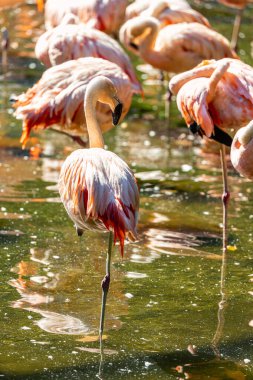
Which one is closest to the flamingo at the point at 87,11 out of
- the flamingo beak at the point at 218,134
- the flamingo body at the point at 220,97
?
the flamingo body at the point at 220,97

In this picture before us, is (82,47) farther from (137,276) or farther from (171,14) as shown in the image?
(137,276)

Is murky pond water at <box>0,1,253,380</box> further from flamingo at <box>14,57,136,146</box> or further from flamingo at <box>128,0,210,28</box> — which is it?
flamingo at <box>128,0,210,28</box>

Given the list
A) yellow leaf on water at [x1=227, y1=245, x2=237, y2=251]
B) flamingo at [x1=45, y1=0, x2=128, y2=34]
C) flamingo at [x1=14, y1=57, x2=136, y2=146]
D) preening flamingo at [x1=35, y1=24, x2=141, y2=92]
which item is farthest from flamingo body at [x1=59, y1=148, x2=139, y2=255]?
flamingo at [x1=45, y1=0, x2=128, y2=34]

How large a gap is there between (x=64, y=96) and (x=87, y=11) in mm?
3113

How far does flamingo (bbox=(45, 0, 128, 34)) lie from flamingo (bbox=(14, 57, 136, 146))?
271 centimetres

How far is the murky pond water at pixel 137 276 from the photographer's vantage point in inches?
185

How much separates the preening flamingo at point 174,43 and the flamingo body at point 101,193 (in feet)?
12.7

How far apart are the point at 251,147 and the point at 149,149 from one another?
3.08m

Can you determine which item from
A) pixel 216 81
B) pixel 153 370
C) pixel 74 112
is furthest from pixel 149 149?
pixel 153 370

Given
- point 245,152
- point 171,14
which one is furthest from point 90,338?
point 171,14

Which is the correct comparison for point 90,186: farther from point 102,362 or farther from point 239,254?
point 239,254

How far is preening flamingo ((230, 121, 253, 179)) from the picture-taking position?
576 cm

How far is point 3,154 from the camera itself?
27.6ft

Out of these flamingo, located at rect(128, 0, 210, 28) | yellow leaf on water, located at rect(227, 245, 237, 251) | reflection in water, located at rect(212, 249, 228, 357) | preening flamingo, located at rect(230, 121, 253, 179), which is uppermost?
preening flamingo, located at rect(230, 121, 253, 179)
